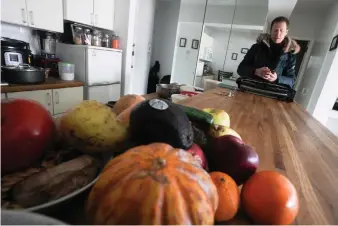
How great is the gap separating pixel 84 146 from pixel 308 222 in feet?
1.26

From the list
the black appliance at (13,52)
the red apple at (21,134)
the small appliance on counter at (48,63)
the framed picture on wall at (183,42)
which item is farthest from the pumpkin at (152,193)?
the framed picture on wall at (183,42)

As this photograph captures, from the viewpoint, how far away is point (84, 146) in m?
0.29

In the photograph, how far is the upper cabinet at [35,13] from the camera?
155 centimetres

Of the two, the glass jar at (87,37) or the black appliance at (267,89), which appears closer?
the black appliance at (267,89)

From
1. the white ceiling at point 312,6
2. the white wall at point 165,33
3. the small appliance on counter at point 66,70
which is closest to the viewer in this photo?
the small appliance on counter at point 66,70

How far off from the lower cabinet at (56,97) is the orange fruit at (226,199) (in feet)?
5.25

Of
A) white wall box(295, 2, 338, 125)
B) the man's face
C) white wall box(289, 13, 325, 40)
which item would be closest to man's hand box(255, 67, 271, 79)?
the man's face

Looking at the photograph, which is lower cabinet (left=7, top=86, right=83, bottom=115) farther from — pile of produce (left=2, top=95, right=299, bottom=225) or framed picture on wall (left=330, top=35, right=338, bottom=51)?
framed picture on wall (left=330, top=35, right=338, bottom=51)

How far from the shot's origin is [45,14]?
179cm

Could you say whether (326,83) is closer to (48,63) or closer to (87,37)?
(87,37)

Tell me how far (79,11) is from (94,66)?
0.65m

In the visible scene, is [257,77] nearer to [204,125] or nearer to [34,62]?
[204,125]

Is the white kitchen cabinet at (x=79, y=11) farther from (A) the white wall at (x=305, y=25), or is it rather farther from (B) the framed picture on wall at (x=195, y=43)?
(A) the white wall at (x=305, y=25)

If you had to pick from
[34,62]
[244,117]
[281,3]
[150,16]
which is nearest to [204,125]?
[244,117]
